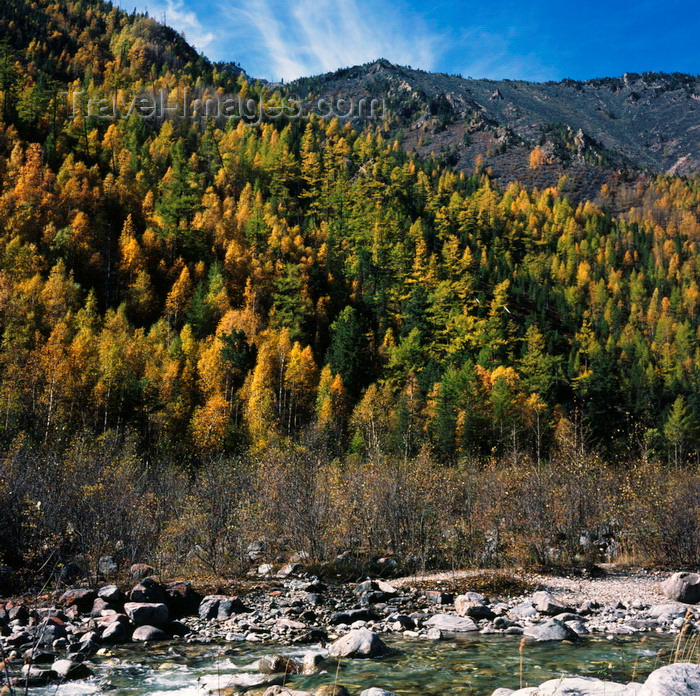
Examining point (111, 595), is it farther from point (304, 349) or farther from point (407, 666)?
point (304, 349)

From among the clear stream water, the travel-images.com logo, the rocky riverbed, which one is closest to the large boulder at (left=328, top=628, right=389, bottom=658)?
the rocky riverbed

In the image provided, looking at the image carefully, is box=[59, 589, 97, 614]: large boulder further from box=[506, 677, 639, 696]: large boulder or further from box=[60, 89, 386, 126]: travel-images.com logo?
box=[60, 89, 386, 126]: travel-images.com logo

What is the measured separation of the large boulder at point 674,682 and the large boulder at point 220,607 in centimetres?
1120

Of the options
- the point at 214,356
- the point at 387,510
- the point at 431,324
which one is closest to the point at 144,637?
the point at 387,510

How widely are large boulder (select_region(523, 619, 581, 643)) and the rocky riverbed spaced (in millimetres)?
25

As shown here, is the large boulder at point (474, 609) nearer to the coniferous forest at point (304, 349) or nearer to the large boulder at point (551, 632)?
the large boulder at point (551, 632)

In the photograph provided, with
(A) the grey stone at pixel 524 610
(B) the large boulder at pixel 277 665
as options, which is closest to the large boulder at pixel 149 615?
(B) the large boulder at pixel 277 665

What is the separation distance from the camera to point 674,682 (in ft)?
20.1

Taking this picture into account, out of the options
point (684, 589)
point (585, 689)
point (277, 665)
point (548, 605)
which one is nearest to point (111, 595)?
point (277, 665)

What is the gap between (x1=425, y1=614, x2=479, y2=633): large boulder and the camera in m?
13.7

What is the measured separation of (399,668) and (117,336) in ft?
175

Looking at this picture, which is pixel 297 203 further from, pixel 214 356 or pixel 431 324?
pixel 214 356

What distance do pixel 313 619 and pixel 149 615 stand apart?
4219 mm

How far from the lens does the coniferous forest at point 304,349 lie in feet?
72.8
